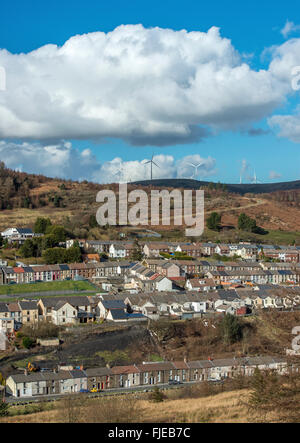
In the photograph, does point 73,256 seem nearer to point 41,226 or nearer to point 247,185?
point 41,226

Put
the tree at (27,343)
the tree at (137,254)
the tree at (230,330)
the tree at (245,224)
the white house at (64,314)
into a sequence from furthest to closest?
the tree at (245,224), the tree at (137,254), the white house at (64,314), the tree at (230,330), the tree at (27,343)

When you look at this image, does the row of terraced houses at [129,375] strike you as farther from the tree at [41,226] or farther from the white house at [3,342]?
the tree at [41,226]

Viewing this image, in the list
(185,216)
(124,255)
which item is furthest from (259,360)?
(185,216)

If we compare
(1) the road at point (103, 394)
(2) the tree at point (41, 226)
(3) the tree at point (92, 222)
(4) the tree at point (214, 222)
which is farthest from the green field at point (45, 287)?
Result: (4) the tree at point (214, 222)

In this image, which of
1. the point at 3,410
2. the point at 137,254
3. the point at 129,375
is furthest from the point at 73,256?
the point at 3,410

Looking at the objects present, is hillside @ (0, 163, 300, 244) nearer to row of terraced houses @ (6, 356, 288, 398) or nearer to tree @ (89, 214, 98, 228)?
tree @ (89, 214, 98, 228)

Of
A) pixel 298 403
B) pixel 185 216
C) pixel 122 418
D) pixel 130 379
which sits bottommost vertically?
pixel 130 379

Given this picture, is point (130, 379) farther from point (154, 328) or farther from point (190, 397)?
point (154, 328)
